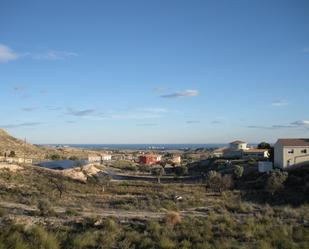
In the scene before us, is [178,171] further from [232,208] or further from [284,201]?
[232,208]

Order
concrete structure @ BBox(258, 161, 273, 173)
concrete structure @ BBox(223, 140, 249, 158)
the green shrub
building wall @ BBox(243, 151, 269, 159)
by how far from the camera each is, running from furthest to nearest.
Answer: concrete structure @ BBox(223, 140, 249, 158) → building wall @ BBox(243, 151, 269, 159) → concrete structure @ BBox(258, 161, 273, 173) → the green shrub

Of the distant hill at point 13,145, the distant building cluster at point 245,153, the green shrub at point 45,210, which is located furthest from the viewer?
the distant hill at point 13,145

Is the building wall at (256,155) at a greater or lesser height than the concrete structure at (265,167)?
greater

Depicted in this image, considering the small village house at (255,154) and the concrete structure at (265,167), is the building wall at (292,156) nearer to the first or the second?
the concrete structure at (265,167)

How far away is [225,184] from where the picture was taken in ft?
154

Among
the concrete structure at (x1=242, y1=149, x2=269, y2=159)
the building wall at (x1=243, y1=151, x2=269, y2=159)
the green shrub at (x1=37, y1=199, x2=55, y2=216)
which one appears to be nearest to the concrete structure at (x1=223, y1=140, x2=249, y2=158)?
the concrete structure at (x1=242, y1=149, x2=269, y2=159)

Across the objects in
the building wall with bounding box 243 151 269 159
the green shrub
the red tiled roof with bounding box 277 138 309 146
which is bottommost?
the green shrub

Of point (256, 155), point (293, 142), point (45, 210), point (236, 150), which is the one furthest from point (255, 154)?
point (45, 210)

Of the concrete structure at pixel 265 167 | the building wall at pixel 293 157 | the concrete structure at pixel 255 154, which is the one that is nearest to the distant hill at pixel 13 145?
the concrete structure at pixel 255 154

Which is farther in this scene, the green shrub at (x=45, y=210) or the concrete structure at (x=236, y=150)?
the concrete structure at (x=236, y=150)

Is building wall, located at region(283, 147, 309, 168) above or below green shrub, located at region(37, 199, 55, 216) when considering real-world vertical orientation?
above

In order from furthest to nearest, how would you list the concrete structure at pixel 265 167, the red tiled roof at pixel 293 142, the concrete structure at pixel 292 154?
the red tiled roof at pixel 293 142, the concrete structure at pixel 292 154, the concrete structure at pixel 265 167

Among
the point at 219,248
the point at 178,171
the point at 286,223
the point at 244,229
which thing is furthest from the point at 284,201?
the point at 178,171

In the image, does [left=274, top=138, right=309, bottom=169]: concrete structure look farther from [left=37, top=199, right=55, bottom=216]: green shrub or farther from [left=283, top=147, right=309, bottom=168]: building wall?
[left=37, top=199, right=55, bottom=216]: green shrub
